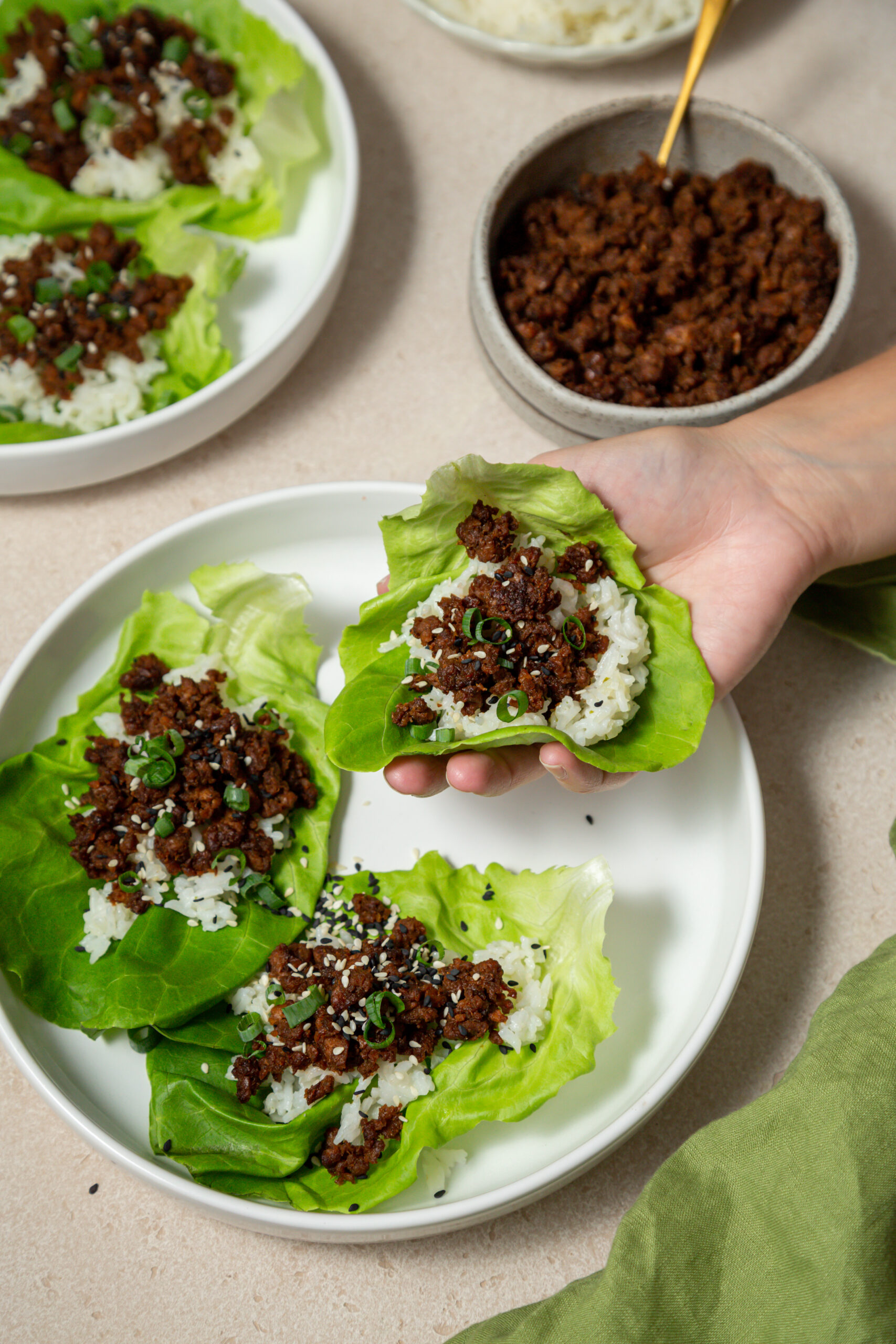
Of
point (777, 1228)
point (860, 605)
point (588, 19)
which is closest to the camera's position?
point (777, 1228)

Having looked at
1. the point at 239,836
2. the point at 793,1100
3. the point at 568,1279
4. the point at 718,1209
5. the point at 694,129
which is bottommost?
the point at 568,1279

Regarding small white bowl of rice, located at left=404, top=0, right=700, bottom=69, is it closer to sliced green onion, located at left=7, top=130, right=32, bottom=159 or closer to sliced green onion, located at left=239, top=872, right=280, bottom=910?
sliced green onion, located at left=7, top=130, right=32, bottom=159

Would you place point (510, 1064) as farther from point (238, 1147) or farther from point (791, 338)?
point (791, 338)

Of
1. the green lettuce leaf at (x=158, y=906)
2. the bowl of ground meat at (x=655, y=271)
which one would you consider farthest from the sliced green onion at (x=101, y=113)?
the green lettuce leaf at (x=158, y=906)

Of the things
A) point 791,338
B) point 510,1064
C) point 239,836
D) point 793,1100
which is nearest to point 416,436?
point 791,338

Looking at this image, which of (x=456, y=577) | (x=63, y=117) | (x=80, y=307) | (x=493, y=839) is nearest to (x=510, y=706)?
(x=456, y=577)

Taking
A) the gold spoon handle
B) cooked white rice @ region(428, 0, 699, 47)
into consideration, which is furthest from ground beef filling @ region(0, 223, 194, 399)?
the gold spoon handle

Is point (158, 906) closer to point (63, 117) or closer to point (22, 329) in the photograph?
point (22, 329)
